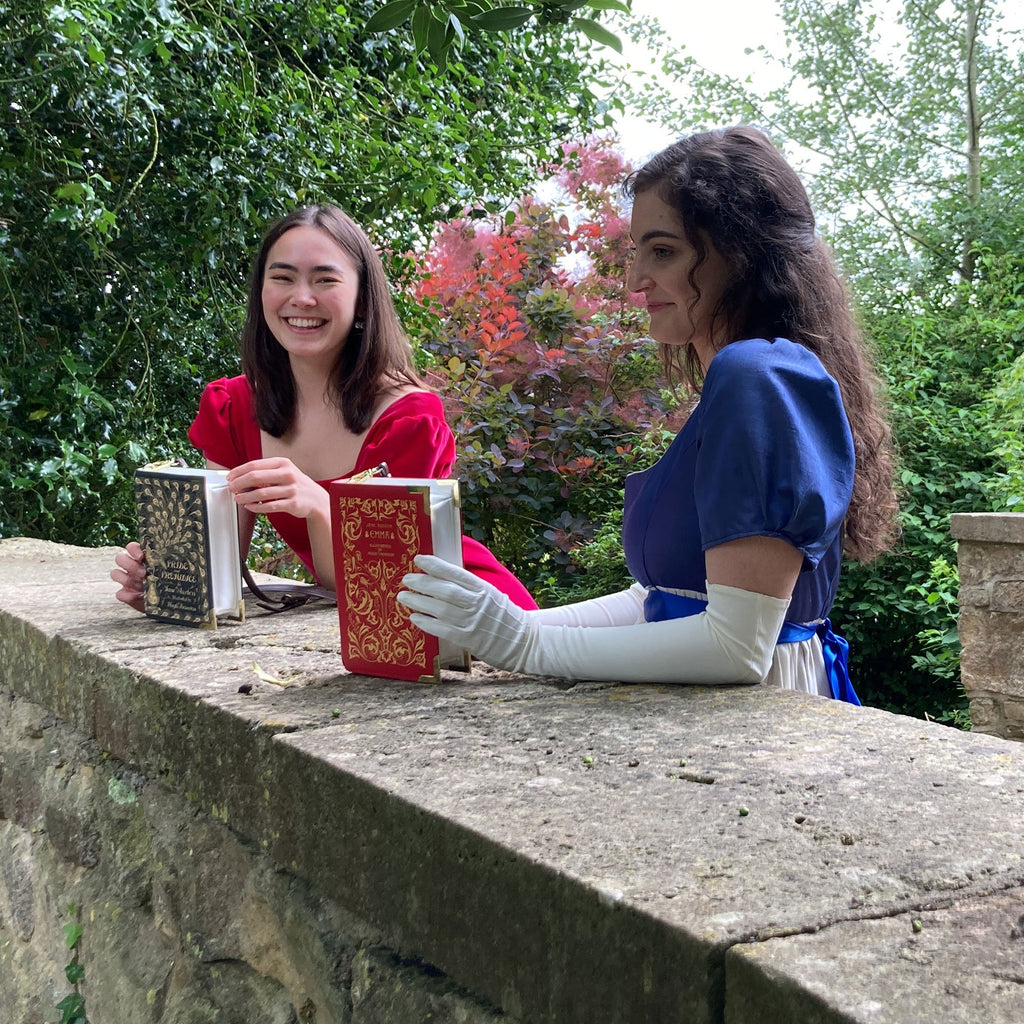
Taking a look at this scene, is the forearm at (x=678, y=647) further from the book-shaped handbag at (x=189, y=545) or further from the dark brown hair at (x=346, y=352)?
the dark brown hair at (x=346, y=352)

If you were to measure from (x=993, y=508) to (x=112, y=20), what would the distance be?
3.84 metres

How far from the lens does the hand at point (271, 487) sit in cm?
168

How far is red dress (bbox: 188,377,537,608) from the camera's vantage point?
2.00 meters

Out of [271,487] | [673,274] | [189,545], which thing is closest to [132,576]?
[189,545]

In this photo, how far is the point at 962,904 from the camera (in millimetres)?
746

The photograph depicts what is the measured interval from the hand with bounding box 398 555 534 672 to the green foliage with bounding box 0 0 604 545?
1.89 m

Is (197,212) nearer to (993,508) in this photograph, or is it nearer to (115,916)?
(115,916)

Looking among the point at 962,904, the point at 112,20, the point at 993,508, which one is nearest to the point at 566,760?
the point at 962,904

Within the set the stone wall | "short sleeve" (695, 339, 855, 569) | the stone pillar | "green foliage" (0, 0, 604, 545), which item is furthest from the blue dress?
the stone pillar

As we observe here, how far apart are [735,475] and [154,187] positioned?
2.63m

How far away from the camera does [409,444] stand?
2002mm

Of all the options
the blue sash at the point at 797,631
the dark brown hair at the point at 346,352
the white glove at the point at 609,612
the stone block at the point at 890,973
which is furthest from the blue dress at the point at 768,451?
the dark brown hair at the point at 346,352

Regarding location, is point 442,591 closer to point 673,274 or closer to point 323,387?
point 673,274

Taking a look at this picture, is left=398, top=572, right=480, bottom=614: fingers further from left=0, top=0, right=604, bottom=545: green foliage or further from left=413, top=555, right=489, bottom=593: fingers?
left=0, top=0, right=604, bottom=545: green foliage
